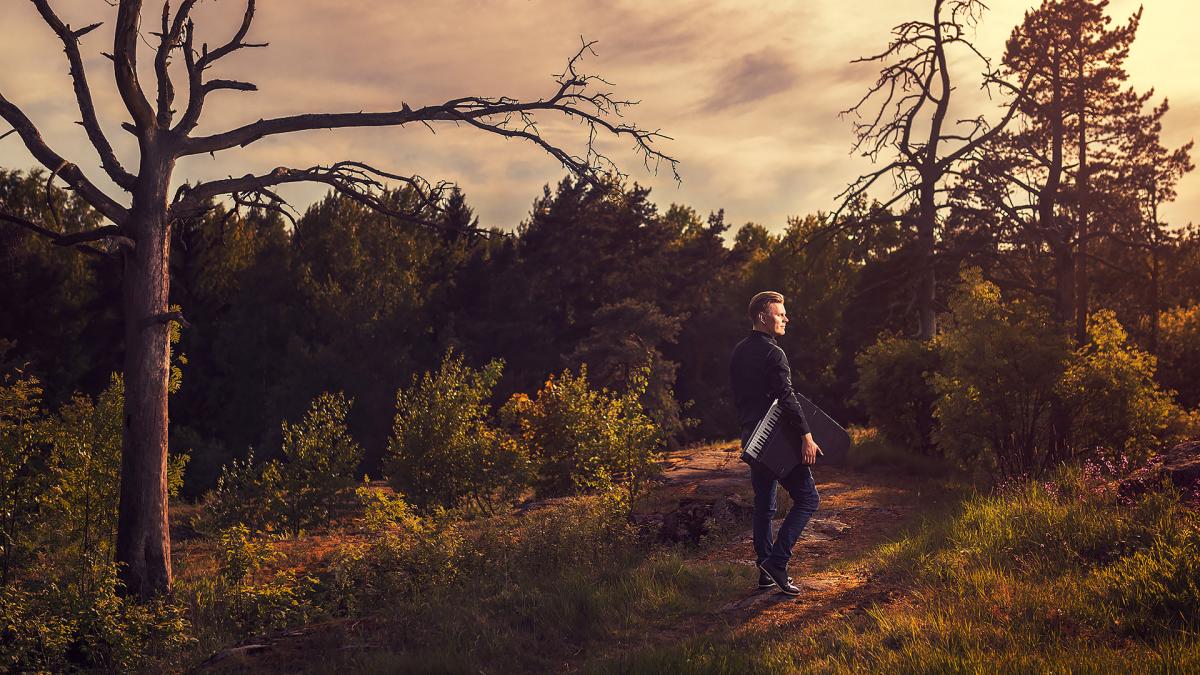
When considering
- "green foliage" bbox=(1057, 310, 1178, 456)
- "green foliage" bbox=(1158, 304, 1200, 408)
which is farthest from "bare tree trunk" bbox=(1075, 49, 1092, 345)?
"green foliage" bbox=(1158, 304, 1200, 408)

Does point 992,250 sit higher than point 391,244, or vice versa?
point 391,244

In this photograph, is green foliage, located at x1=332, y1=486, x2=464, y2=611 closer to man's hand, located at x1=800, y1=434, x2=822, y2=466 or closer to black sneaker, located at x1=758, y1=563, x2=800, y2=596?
black sneaker, located at x1=758, y1=563, x2=800, y2=596

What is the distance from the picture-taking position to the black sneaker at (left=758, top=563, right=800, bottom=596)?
6.99 metres

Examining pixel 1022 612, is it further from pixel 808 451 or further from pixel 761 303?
pixel 761 303

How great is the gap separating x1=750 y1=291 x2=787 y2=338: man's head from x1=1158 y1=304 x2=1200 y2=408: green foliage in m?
18.6

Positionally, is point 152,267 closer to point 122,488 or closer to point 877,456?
point 122,488

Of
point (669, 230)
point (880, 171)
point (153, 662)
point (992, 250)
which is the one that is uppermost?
point (669, 230)

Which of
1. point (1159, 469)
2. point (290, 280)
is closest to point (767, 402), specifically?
point (1159, 469)

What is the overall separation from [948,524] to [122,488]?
8.87m

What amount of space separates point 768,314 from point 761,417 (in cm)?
81

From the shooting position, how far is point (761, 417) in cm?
687

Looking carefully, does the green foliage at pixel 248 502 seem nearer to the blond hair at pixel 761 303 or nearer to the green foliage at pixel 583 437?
the green foliage at pixel 583 437

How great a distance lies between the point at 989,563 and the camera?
23.2ft

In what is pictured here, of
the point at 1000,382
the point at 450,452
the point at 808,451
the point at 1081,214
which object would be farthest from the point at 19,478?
the point at 1081,214
